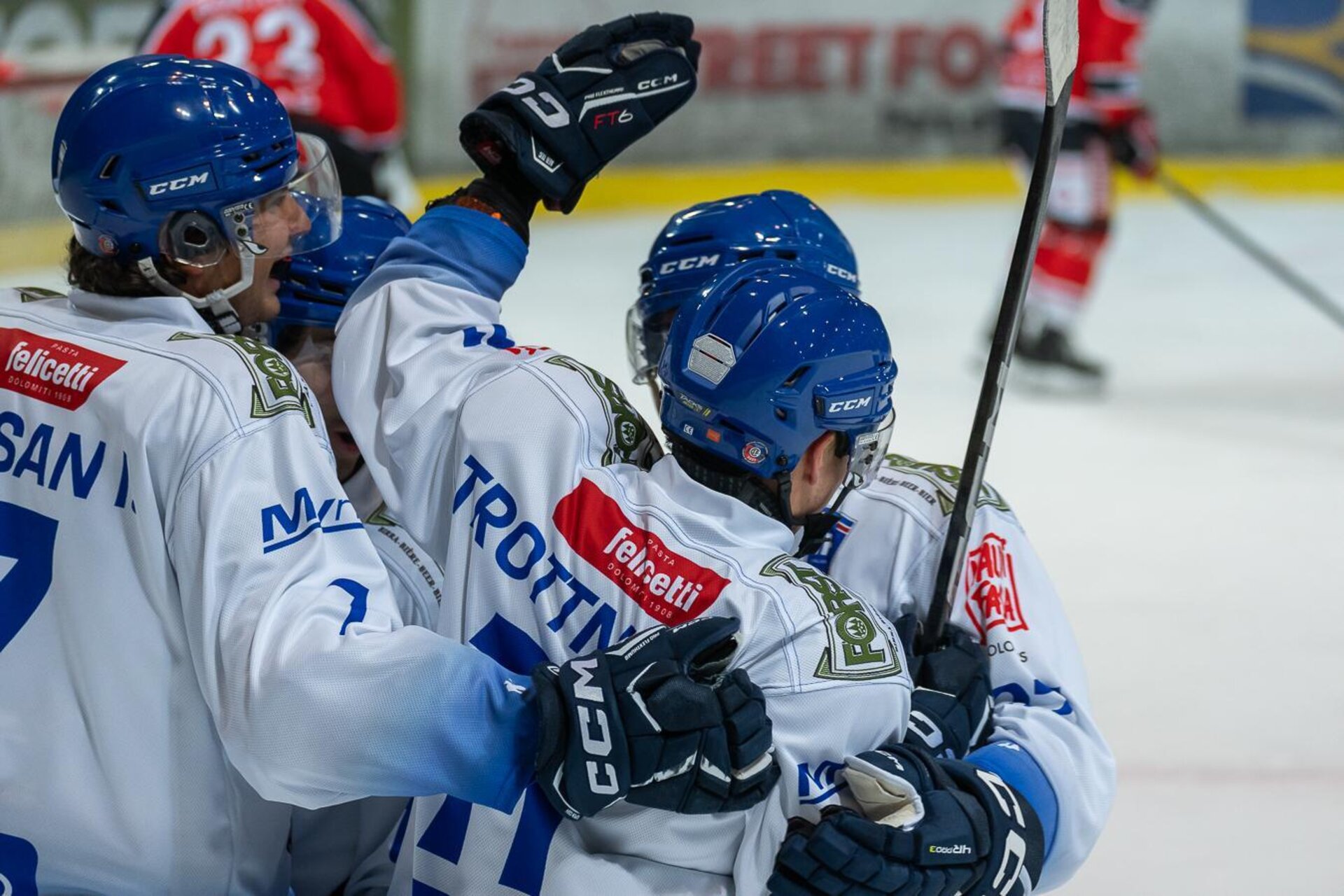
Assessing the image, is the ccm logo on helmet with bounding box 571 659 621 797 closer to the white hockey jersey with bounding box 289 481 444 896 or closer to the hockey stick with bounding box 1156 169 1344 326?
the white hockey jersey with bounding box 289 481 444 896

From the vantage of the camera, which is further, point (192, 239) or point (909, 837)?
point (192, 239)

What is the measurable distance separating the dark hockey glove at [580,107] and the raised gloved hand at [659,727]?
0.77m

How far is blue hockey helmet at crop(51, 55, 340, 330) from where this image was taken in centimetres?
167

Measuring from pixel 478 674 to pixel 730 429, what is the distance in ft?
1.10

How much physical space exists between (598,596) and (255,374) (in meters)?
0.39

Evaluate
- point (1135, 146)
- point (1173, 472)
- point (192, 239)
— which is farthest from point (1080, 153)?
point (192, 239)

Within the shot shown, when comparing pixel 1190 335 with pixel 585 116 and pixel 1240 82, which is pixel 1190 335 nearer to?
pixel 1240 82

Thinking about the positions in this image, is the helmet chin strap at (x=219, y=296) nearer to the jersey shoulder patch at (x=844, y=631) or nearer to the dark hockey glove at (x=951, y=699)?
the jersey shoulder patch at (x=844, y=631)

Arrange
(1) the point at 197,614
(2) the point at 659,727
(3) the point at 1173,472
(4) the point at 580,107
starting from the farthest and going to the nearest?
1. (3) the point at 1173,472
2. (4) the point at 580,107
3. (1) the point at 197,614
4. (2) the point at 659,727

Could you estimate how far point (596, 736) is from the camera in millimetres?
1385

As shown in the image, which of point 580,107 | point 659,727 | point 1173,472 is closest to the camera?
point 659,727

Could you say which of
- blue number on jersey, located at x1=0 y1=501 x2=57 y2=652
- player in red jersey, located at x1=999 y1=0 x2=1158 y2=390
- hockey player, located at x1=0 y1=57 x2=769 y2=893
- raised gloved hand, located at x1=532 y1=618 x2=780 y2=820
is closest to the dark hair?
hockey player, located at x1=0 y1=57 x2=769 y2=893

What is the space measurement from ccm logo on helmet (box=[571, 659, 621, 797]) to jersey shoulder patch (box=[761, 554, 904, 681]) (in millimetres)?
200

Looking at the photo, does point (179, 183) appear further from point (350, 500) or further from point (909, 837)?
point (909, 837)
